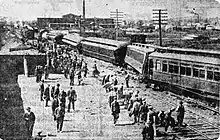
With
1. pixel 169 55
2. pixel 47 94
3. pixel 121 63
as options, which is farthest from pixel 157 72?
pixel 121 63

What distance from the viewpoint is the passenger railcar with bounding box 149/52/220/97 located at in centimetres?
1113

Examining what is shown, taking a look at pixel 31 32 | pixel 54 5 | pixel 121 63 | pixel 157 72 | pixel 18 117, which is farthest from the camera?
pixel 31 32

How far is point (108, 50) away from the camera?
2409 centimetres

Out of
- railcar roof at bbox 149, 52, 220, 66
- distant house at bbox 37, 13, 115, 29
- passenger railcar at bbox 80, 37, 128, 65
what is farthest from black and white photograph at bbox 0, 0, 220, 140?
distant house at bbox 37, 13, 115, 29

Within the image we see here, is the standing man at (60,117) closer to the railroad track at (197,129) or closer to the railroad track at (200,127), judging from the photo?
the railroad track at (197,129)

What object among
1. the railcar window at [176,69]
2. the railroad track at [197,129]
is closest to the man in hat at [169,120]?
the railroad track at [197,129]

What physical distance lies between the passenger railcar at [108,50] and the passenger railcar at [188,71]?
294 inches

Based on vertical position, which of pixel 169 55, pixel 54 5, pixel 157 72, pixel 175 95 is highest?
pixel 54 5

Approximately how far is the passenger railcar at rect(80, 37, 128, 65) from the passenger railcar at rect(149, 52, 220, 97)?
7.46 meters

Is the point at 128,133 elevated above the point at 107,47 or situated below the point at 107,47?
below

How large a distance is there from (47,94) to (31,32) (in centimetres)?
3101

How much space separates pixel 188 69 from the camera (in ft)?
41.1

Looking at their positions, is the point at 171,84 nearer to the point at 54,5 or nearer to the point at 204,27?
the point at 54,5

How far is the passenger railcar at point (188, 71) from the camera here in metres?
11.1
